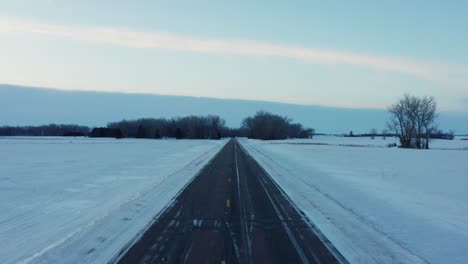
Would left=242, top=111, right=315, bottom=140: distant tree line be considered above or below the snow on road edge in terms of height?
above

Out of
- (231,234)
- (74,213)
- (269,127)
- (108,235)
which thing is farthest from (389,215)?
(269,127)

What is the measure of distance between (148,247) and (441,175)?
23.0 metres

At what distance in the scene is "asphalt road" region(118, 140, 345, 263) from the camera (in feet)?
25.8

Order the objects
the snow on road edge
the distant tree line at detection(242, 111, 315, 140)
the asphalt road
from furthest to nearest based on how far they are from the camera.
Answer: the distant tree line at detection(242, 111, 315, 140)
the asphalt road
the snow on road edge

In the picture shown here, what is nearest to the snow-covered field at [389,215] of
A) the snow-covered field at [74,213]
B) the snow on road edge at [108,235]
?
the snow on road edge at [108,235]

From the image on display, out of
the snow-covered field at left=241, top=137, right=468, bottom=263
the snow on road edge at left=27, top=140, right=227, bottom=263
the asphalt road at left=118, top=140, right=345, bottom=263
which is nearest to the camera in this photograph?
Answer: the snow on road edge at left=27, top=140, right=227, bottom=263

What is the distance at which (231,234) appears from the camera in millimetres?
9688

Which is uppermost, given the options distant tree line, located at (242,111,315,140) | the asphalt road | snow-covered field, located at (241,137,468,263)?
distant tree line, located at (242,111,315,140)

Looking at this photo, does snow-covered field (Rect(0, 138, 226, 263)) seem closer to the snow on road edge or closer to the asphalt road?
the snow on road edge

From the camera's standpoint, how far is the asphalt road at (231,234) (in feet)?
25.8

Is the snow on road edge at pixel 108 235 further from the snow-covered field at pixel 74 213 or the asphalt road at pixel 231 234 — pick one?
the asphalt road at pixel 231 234

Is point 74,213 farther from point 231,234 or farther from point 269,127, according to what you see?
point 269,127

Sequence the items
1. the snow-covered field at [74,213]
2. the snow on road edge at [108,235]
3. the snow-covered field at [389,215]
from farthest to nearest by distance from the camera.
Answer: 1. the snow-covered field at [389,215]
2. the snow-covered field at [74,213]
3. the snow on road edge at [108,235]

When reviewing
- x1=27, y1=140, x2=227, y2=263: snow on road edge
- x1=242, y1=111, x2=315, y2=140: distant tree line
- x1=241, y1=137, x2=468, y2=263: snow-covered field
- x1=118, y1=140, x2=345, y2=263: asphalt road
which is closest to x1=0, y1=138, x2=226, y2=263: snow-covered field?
x1=27, y1=140, x2=227, y2=263: snow on road edge
